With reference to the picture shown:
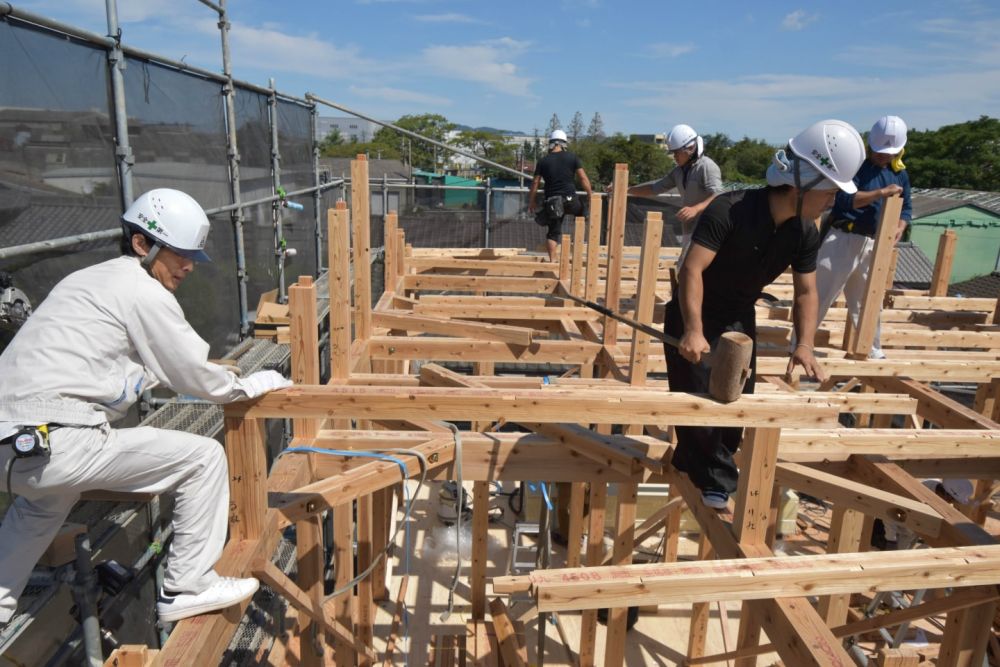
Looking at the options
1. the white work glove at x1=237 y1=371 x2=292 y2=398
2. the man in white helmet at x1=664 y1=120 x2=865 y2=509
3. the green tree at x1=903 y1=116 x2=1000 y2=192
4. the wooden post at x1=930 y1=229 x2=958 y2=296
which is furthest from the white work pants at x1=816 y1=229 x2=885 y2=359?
the green tree at x1=903 y1=116 x2=1000 y2=192

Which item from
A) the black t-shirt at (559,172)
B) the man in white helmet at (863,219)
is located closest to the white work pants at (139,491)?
the man in white helmet at (863,219)

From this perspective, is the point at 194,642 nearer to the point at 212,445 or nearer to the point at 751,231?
the point at 212,445

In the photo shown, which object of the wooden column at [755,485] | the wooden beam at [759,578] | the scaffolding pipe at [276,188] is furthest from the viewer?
the scaffolding pipe at [276,188]

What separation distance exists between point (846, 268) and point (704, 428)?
3.05 m

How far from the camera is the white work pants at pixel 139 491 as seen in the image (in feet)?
8.02

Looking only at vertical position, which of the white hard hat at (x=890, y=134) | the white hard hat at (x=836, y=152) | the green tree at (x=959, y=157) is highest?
the green tree at (x=959, y=157)

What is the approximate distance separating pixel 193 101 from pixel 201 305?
2.14 m

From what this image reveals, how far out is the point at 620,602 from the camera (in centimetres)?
239

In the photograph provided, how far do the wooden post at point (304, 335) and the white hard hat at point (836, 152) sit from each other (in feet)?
8.42

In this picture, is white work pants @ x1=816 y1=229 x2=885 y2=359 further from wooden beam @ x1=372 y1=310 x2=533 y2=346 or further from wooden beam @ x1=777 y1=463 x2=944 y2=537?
wooden beam @ x1=372 y1=310 x2=533 y2=346

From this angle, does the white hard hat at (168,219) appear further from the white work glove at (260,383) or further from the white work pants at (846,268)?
the white work pants at (846,268)

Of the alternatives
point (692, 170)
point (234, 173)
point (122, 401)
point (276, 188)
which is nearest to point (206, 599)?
A: point (122, 401)

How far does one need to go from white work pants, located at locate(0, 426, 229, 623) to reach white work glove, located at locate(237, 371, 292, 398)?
279mm

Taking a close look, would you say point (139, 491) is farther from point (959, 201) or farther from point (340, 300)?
point (959, 201)
